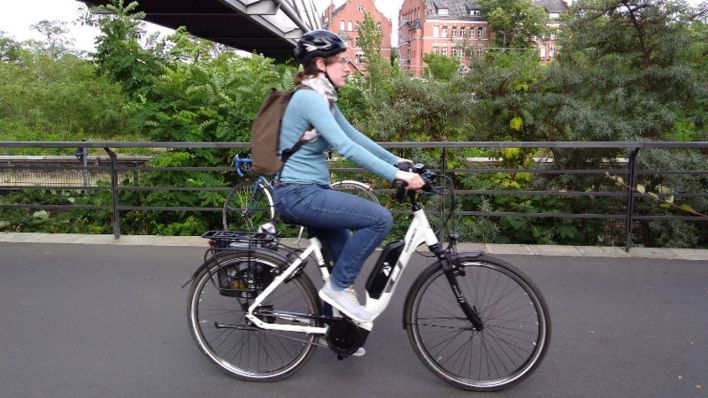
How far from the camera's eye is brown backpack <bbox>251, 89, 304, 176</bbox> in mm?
3264

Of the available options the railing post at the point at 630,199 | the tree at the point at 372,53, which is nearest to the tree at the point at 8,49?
the tree at the point at 372,53

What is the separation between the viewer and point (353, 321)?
135 inches

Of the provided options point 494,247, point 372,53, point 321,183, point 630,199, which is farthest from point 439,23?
point 321,183

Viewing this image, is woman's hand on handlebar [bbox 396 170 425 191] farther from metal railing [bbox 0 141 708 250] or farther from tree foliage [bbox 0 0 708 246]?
tree foliage [bbox 0 0 708 246]

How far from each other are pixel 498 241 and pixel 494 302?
4.05 m

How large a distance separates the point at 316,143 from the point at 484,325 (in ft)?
4.53

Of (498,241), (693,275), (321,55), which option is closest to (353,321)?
(321,55)

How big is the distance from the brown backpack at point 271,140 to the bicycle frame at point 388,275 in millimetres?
483

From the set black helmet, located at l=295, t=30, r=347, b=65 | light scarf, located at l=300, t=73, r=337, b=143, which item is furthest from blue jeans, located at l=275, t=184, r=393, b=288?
black helmet, located at l=295, t=30, r=347, b=65

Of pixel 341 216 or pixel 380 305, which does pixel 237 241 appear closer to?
pixel 341 216

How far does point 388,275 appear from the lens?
3391 millimetres

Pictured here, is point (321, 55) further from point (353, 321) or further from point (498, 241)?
point (498, 241)

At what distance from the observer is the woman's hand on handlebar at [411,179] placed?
10.0ft

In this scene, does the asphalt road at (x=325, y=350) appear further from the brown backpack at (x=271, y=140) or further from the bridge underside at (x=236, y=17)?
the bridge underside at (x=236, y=17)
